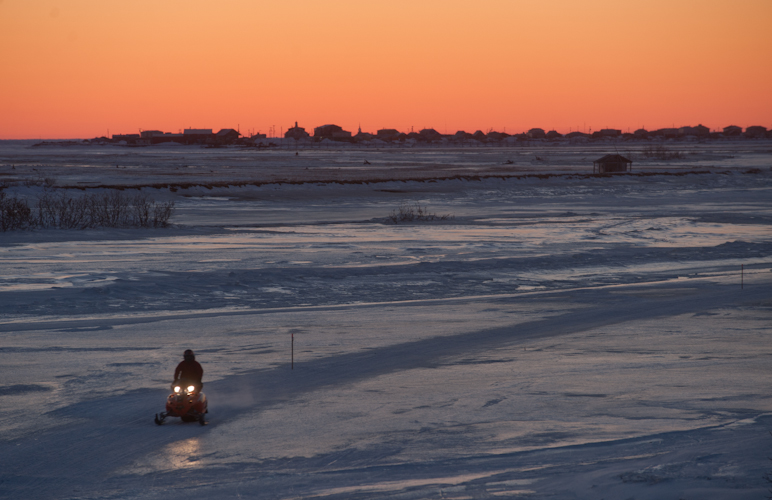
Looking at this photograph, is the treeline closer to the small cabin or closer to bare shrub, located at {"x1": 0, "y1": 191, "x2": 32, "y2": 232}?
bare shrub, located at {"x1": 0, "y1": 191, "x2": 32, "y2": 232}

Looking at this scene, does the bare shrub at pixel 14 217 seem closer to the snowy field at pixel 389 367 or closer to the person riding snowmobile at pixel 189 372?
the snowy field at pixel 389 367

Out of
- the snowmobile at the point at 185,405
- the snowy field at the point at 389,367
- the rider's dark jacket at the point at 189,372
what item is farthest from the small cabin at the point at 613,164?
the snowmobile at the point at 185,405

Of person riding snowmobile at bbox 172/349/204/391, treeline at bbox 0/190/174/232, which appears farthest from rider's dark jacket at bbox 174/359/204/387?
treeline at bbox 0/190/174/232

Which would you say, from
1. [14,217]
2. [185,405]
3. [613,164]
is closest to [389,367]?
[185,405]

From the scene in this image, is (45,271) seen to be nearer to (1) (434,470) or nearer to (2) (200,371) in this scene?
(2) (200,371)

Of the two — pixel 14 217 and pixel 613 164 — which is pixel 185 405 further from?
pixel 613 164

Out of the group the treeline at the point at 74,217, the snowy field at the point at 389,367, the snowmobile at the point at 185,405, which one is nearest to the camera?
the snowy field at the point at 389,367

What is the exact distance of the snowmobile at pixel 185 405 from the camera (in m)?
7.58

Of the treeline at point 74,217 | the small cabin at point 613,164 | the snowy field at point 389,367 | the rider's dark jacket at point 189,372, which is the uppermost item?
the small cabin at point 613,164

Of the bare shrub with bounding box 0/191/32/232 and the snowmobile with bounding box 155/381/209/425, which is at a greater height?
the bare shrub with bounding box 0/191/32/232

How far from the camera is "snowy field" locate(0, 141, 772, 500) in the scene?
20.6 feet

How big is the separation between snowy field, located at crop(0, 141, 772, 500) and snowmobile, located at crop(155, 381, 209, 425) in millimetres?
117

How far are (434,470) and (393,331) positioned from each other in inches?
234

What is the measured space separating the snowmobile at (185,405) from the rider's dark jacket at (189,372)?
0.11 m
